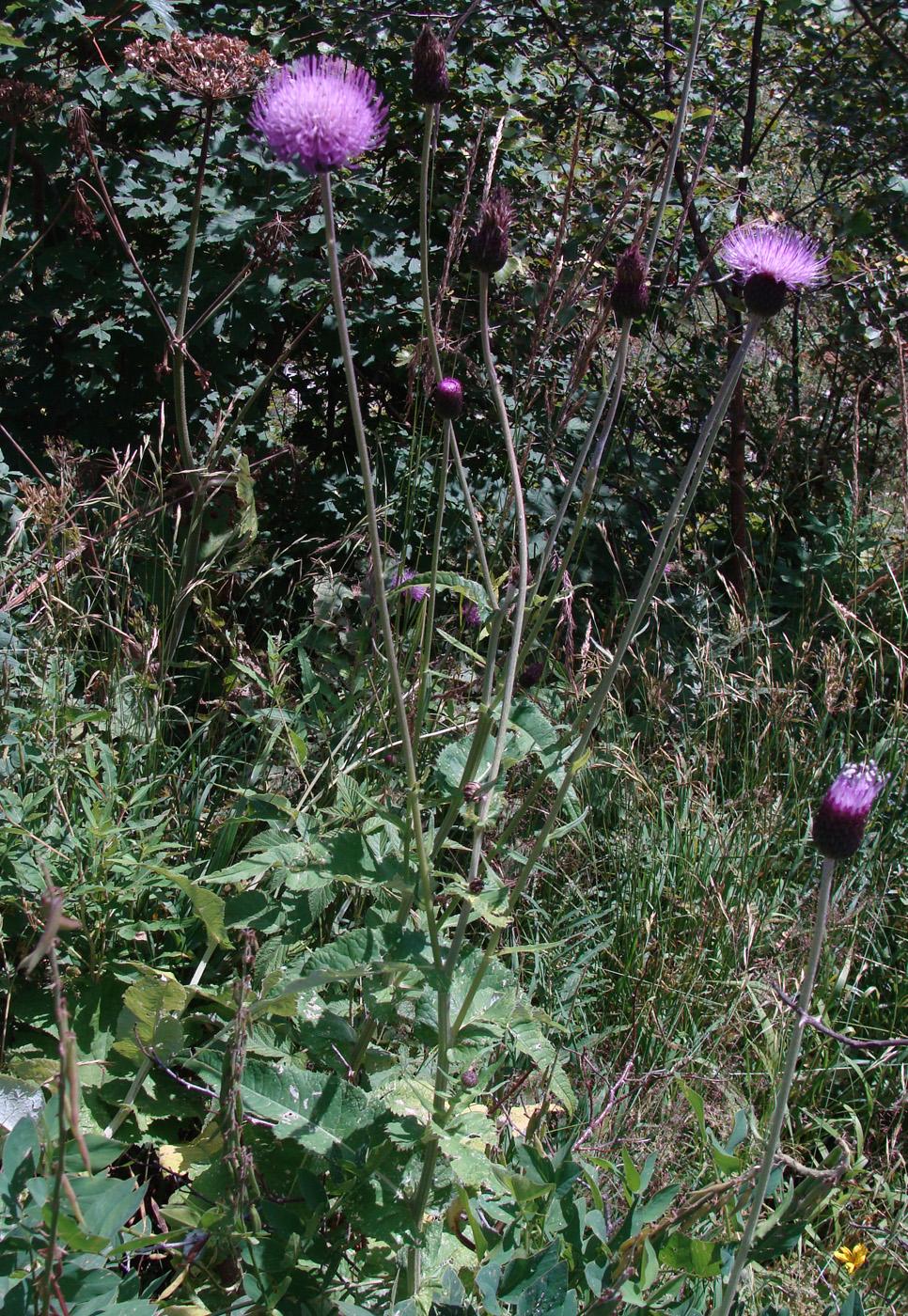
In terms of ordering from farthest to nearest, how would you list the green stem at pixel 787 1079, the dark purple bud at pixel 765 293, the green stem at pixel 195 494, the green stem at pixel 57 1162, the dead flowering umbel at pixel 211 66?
1. the green stem at pixel 195 494
2. the dead flowering umbel at pixel 211 66
3. the dark purple bud at pixel 765 293
4. the green stem at pixel 787 1079
5. the green stem at pixel 57 1162

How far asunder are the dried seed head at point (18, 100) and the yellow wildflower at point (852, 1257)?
2.85m

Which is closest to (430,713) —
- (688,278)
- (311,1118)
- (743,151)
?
(311,1118)

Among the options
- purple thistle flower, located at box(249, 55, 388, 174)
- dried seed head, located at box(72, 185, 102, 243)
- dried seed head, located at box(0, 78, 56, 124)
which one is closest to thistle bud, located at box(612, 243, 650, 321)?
purple thistle flower, located at box(249, 55, 388, 174)

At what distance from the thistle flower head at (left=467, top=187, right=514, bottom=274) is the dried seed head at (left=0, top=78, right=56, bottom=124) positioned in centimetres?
159

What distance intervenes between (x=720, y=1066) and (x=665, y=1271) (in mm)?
605

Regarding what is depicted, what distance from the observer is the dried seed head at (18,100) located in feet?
8.23

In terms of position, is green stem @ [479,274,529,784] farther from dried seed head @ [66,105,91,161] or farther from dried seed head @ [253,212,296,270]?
dried seed head @ [66,105,91,161]

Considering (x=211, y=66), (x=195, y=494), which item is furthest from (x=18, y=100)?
(x=195, y=494)

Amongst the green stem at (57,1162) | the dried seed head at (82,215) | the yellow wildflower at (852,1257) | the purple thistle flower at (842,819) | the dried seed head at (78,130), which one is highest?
the dried seed head at (78,130)

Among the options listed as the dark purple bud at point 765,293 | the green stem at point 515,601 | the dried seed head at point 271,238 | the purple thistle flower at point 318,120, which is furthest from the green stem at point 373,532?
the dried seed head at point 271,238

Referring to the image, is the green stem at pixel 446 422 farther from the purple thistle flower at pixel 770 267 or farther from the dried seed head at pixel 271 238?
the dried seed head at pixel 271 238

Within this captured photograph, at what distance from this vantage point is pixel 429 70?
57.4 inches

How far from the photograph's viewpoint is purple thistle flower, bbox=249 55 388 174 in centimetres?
119

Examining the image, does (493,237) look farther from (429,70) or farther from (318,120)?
(318,120)
